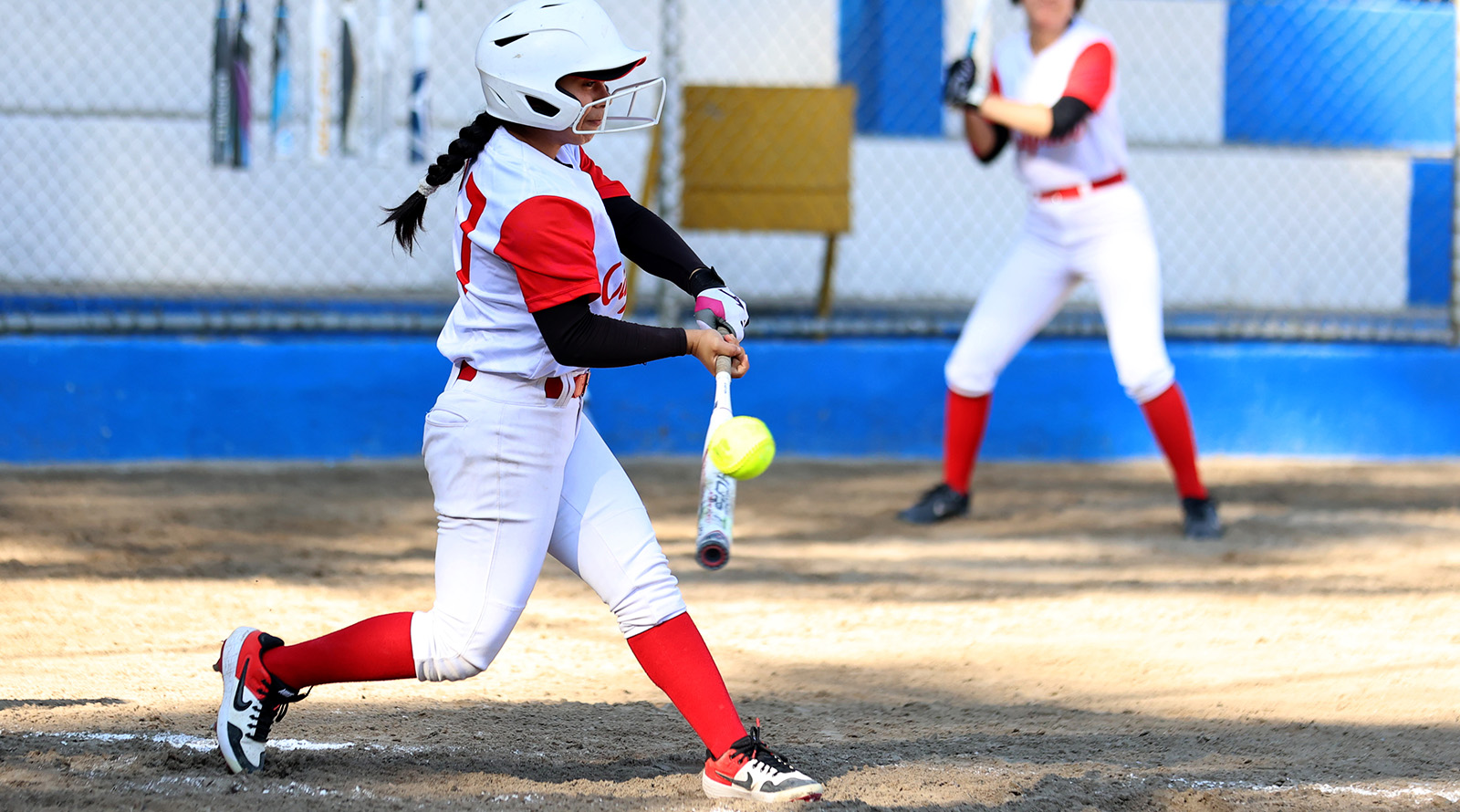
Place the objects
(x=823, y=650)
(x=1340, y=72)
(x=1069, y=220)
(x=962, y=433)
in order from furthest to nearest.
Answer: (x=1340, y=72), (x=962, y=433), (x=1069, y=220), (x=823, y=650)

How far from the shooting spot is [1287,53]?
11141 millimetres

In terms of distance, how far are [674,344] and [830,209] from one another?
4.79m

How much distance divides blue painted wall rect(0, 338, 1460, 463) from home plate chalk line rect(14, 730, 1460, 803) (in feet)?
12.3

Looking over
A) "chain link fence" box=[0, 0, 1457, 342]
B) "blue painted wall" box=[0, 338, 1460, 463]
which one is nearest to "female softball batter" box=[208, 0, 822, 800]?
"blue painted wall" box=[0, 338, 1460, 463]

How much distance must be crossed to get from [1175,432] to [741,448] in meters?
3.28

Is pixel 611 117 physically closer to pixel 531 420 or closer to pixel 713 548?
pixel 531 420

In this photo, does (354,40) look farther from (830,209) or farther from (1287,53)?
(1287,53)

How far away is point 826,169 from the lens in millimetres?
7176

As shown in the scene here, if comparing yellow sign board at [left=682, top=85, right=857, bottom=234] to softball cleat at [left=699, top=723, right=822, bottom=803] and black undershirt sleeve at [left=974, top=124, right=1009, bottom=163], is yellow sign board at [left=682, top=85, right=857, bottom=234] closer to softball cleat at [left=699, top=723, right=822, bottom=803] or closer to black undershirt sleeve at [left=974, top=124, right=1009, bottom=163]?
black undershirt sleeve at [left=974, top=124, right=1009, bottom=163]

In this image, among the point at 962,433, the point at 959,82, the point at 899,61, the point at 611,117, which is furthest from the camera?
the point at 899,61

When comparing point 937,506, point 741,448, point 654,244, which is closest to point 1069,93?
point 937,506

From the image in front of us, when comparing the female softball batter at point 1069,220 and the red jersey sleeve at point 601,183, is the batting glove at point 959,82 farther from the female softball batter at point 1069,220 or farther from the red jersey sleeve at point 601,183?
the red jersey sleeve at point 601,183

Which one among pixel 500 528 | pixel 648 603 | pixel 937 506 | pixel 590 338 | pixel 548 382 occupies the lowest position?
pixel 937 506

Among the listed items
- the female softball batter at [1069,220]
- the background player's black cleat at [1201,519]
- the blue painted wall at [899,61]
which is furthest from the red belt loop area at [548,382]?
the blue painted wall at [899,61]
